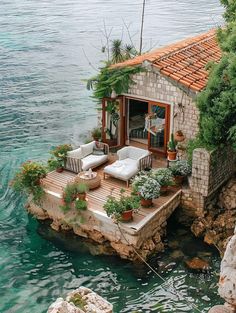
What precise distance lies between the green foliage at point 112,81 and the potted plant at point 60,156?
111 inches

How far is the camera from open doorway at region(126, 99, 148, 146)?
74.6ft

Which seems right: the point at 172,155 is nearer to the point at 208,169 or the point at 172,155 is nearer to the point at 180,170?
the point at 180,170

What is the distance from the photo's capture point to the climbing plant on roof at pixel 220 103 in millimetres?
17344

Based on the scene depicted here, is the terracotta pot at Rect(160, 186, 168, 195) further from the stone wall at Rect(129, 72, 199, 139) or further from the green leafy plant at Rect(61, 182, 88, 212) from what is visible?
the green leafy plant at Rect(61, 182, 88, 212)

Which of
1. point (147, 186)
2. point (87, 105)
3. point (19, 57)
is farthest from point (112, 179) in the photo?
point (19, 57)

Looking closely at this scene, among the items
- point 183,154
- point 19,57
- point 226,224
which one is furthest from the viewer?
point 19,57

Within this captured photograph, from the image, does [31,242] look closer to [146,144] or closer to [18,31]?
[146,144]

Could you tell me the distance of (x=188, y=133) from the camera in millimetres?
20484

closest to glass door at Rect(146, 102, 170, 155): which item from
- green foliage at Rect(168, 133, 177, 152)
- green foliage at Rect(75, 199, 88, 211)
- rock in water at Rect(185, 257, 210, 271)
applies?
green foliage at Rect(168, 133, 177, 152)

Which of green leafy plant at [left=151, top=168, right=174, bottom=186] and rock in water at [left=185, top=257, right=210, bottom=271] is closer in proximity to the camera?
rock in water at [left=185, top=257, right=210, bottom=271]

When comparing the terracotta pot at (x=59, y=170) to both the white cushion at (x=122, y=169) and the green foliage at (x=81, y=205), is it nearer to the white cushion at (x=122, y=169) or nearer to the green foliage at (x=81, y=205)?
the white cushion at (x=122, y=169)

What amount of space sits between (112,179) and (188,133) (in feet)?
11.6

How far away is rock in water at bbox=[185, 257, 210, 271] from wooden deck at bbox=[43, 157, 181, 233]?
2098 mm

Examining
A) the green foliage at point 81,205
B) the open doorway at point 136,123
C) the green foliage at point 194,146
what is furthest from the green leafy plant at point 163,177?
the open doorway at point 136,123
